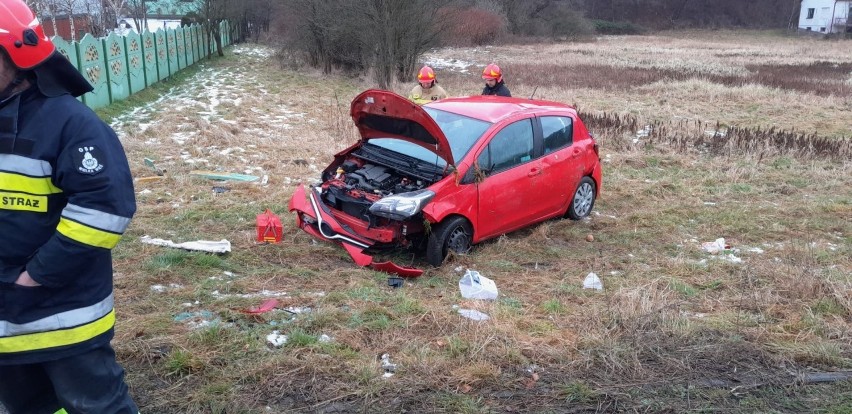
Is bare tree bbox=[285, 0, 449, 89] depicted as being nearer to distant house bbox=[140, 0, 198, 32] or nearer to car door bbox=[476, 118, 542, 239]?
car door bbox=[476, 118, 542, 239]

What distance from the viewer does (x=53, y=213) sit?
7.69 ft

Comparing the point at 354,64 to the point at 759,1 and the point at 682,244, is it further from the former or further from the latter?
the point at 759,1

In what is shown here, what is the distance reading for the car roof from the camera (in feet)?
22.5

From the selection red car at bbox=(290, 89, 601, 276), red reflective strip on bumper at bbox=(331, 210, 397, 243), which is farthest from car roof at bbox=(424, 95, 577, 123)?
red reflective strip on bumper at bbox=(331, 210, 397, 243)

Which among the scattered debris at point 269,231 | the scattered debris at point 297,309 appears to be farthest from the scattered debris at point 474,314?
the scattered debris at point 269,231

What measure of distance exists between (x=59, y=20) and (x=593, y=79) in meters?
39.8

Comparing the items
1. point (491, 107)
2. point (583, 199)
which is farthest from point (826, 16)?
point (491, 107)

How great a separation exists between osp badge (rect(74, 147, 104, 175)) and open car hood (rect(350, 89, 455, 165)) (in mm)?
3886

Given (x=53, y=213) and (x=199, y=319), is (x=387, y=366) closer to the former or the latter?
(x=199, y=319)

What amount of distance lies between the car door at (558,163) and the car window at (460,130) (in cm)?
87

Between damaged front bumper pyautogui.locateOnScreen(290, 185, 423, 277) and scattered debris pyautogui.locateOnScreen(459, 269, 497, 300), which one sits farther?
damaged front bumper pyautogui.locateOnScreen(290, 185, 423, 277)

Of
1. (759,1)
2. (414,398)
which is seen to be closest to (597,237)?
(414,398)

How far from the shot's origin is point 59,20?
150 ft

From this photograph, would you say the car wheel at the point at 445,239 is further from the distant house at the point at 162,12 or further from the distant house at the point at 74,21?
the distant house at the point at 162,12
